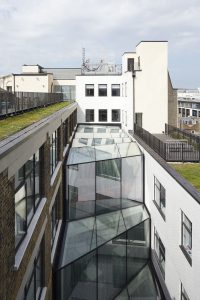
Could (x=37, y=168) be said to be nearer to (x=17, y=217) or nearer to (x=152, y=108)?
(x=17, y=217)

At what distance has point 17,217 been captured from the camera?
8.72m

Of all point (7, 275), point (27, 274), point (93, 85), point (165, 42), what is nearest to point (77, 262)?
point (27, 274)

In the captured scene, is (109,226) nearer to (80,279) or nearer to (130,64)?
(80,279)

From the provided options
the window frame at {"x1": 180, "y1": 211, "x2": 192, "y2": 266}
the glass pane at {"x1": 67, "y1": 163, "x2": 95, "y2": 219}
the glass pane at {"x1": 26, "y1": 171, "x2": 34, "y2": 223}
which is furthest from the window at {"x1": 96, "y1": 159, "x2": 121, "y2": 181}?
the glass pane at {"x1": 26, "y1": 171, "x2": 34, "y2": 223}

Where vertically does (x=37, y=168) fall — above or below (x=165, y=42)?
below

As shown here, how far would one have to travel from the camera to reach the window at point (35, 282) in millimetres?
9695

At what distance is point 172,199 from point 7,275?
9691 mm

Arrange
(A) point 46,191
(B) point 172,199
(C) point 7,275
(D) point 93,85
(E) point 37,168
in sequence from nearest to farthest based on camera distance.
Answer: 1. (C) point 7,275
2. (E) point 37,168
3. (A) point 46,191
4. (B) point 172,199
5. (D) point 93,85

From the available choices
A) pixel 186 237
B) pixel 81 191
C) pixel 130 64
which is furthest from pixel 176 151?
pixel 130 64

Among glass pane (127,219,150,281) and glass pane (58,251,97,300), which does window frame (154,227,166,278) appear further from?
glass pane (58,251,97,300)

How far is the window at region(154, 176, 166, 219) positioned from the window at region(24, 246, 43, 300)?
7.33 meters

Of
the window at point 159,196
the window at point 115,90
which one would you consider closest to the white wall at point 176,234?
the window at point 159,196

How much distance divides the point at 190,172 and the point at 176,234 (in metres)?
2.95

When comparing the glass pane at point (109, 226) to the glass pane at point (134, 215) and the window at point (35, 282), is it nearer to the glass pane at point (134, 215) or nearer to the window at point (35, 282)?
the glass pane at point (134, 215)
